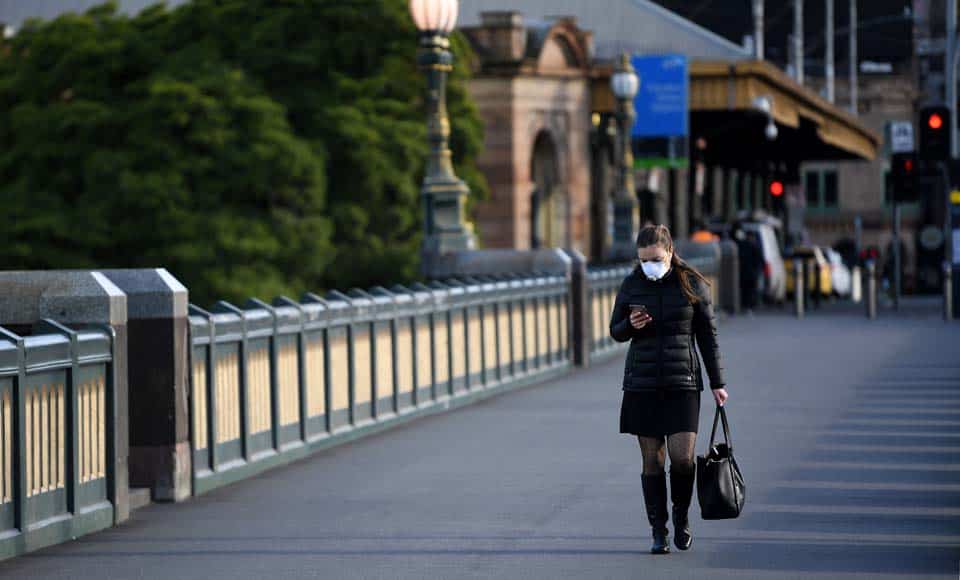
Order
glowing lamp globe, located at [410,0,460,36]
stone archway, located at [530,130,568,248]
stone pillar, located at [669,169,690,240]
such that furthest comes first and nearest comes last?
stone pillar, located at [669,169,690,240] → stone archway, located at [530,130,568,248] → glowing lamp globe, located at [410,0,460,36]

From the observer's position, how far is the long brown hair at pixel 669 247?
34.8 feet

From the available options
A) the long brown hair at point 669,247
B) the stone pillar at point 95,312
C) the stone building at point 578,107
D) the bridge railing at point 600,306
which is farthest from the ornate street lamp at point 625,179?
the long brown hair at point 669,247

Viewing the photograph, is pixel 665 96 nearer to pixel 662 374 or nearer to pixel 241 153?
pixel 241 153

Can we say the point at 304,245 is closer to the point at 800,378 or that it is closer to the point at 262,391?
the point at 800,378

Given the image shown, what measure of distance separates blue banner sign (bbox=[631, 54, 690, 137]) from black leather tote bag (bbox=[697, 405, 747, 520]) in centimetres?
4156

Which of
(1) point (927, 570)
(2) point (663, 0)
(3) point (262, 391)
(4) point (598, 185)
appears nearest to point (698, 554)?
(1) point (927, 570)

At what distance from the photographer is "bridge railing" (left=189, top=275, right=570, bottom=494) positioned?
13.8 meters

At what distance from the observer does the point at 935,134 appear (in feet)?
125

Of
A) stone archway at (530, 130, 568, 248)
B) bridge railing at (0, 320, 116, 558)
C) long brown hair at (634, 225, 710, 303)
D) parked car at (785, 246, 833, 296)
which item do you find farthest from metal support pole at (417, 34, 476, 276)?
stone archway at (530, 130, 568, 248)

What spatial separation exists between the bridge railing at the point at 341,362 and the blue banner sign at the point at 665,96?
91.3ft

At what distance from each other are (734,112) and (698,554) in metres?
47.9

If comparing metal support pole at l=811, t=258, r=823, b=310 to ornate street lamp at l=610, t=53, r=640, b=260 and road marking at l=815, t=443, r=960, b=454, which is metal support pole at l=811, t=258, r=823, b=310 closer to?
ornate street lamp at l=610, t=53, r=640, b=260

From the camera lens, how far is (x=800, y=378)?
77.1 feet

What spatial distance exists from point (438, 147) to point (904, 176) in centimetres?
1801
